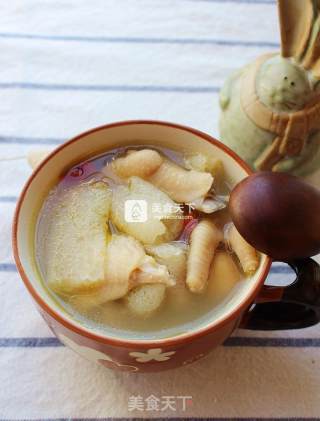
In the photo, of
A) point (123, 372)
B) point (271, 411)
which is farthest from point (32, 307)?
point (271, 411)

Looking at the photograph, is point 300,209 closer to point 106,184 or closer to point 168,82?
point 106,184

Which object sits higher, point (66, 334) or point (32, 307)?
point (66, 334)

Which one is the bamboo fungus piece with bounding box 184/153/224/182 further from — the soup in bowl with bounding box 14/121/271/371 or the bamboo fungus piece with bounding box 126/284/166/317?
the bamboo fungus piece with bounding box 126/284/166/317

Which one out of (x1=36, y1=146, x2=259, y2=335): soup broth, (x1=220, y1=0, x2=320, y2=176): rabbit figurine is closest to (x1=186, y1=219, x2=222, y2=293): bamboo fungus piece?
(x1=36, y1=146, x2=259, y2=335): soup broth

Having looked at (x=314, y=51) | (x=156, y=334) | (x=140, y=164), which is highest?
(x=314, y=51)

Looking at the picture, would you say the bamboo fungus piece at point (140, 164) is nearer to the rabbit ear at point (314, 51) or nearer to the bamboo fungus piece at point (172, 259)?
the bamboo fungus piece at point (172, 259)

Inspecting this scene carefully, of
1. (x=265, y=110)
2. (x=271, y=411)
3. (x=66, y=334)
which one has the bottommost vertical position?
(x=271, y=411)

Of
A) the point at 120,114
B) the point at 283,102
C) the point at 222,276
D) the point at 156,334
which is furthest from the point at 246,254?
the point at 120,114

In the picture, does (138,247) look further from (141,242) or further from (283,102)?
(283,102)
